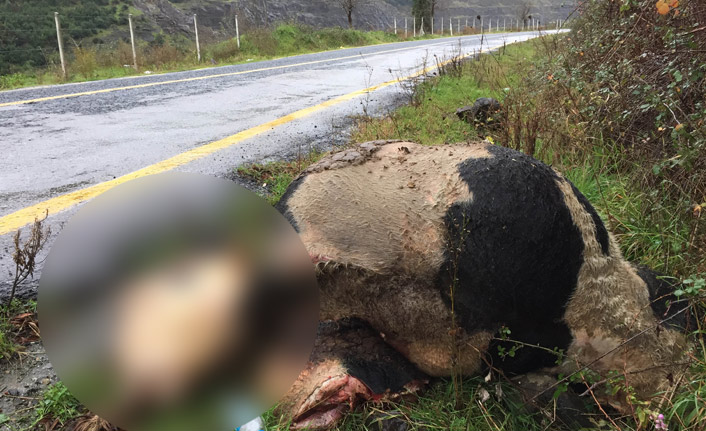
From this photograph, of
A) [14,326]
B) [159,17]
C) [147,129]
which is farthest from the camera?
[159,17]

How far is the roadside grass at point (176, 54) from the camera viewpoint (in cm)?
1148

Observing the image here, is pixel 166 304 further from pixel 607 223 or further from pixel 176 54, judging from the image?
pixel 176 54

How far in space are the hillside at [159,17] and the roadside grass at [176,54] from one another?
342 centimetres

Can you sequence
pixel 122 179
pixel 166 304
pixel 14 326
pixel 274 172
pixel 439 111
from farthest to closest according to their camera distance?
1. pixel 439 111
2. pixel 274 172
3. pixel 122 179
4. pixel 14 326
5. pixel 166 304

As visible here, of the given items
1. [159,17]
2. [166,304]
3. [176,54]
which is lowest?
[166,304]

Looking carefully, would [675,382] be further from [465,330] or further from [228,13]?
[228,13]

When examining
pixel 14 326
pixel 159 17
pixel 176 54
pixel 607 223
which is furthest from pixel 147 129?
pixel 159 17

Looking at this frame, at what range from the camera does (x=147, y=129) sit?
509 cm

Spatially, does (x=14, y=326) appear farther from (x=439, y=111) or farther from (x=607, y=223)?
(x=439, y=111)

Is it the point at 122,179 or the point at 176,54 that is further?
the point at 176,54

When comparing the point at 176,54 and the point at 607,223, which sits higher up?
the point at 176,54

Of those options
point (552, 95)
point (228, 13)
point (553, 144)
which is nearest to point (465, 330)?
point (553, 144)

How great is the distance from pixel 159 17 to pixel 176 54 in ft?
159

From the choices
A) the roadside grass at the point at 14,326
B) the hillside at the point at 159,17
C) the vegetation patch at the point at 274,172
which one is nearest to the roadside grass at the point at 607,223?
the vegetation patch at the point at 274,172
